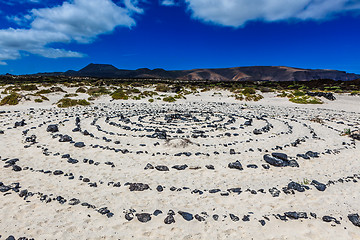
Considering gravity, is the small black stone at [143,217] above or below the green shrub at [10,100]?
below

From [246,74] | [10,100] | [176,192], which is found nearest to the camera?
[176,192]

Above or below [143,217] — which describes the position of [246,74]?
above

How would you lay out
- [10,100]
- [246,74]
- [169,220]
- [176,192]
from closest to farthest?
[169,220]
[176,192]
[10,100]
[246,74]

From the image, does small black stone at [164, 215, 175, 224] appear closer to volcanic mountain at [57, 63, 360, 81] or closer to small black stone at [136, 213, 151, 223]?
small black stone at [136, 213, 151, 223]

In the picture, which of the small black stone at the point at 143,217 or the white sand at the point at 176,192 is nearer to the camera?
the white sand at the point at 176,192

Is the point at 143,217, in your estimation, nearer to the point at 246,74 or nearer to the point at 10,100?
the point at 10,100

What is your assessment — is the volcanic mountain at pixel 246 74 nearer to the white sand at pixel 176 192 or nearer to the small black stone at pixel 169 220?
the white sand at pixel 176 192

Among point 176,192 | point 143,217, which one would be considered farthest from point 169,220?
point 176,192

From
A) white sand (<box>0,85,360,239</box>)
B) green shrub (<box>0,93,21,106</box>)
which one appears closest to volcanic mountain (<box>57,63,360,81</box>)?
green shrub (<box>0,93,21,106</box>)

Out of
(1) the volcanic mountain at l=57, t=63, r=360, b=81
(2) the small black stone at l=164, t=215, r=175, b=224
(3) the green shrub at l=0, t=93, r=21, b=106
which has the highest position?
(1) the volcanic mountain at l=57, t=63, r=360, b=81

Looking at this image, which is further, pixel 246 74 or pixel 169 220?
pixel 246 74

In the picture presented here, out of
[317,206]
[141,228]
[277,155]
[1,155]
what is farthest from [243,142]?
[1,155]

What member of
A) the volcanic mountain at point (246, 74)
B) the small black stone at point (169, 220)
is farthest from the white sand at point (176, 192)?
the volcanic mountain at point (246, 74)

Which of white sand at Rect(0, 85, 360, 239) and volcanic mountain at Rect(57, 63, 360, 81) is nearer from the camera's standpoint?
white sand at Rect(0, 85, 360, 239)
